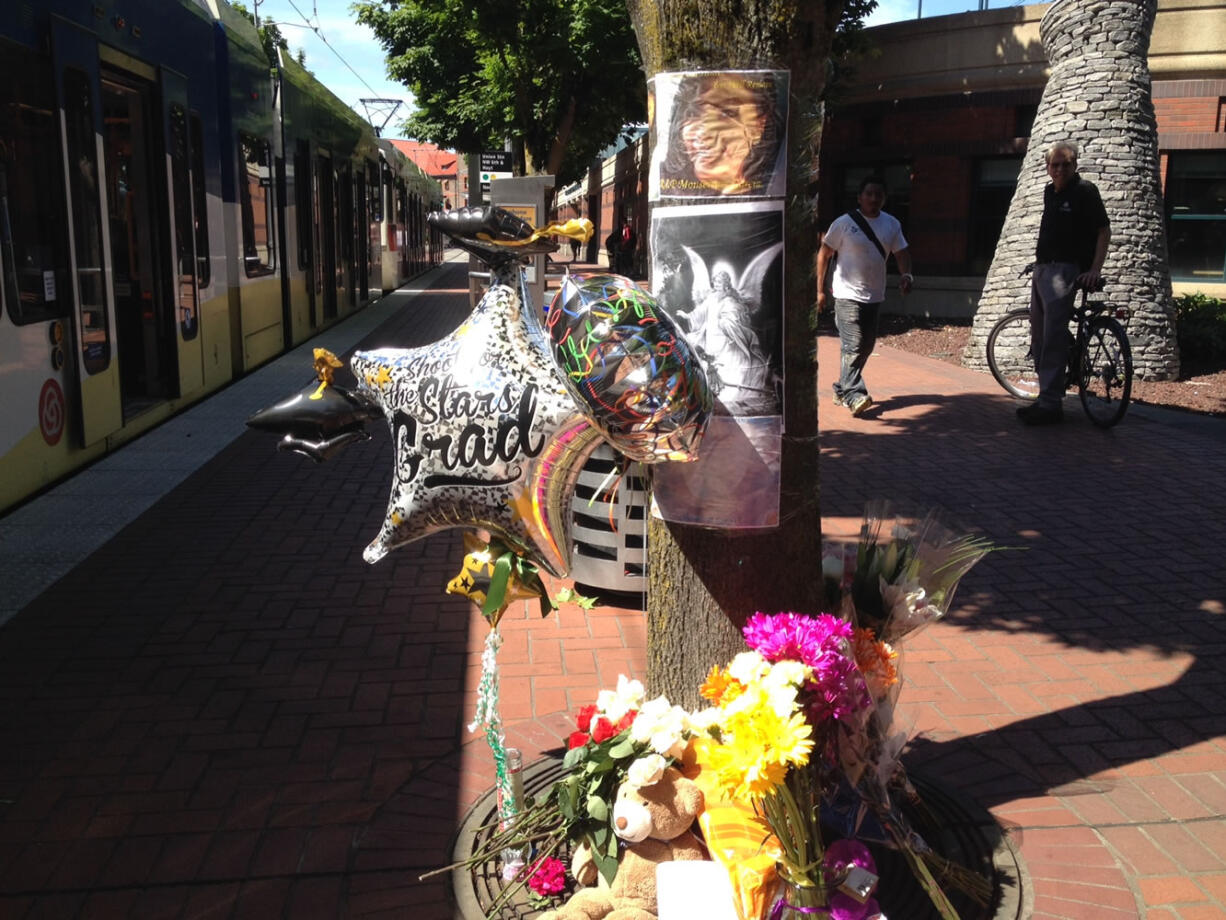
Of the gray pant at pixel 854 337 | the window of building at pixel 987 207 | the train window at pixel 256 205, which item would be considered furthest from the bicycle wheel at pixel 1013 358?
the window of building at pixel 987 207

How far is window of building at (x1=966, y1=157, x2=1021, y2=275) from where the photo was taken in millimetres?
18688

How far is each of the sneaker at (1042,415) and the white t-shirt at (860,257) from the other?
1595 millimetres

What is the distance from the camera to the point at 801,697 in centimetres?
245

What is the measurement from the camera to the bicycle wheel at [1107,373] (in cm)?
859

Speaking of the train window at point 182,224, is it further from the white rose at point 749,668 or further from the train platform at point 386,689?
the white rose at point 749,668

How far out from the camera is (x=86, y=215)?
6898 mm

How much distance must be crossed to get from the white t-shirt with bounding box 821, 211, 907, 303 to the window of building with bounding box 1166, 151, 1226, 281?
10.9m

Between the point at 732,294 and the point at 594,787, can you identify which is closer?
the point at 732,294

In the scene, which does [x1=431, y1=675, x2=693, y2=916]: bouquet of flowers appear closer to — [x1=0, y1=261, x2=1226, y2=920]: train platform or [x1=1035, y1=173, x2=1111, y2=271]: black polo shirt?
[x1=0, y1=261, x2=1226, y2=920]: train platform

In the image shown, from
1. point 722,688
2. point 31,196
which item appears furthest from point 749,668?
point 31,196

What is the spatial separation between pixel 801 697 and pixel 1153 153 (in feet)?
37.4

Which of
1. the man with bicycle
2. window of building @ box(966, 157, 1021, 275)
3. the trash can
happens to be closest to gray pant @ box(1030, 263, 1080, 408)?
the man with bicycle

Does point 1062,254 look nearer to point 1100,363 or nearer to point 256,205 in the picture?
point 1100,363

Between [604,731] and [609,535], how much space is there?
215 cm
